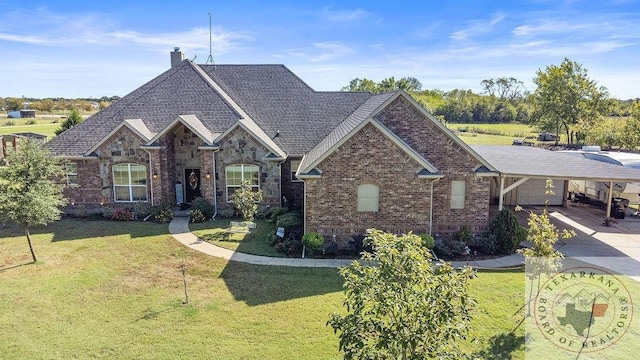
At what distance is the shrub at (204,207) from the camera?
22734mm

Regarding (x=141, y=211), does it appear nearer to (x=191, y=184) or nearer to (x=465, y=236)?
(x=191, y=184)

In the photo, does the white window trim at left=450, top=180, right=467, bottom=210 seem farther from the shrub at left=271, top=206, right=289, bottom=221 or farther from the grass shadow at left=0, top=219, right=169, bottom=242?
the grass shadow at left=0, top=219, right=169, bottom=242

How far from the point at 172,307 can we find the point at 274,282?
3.47 m

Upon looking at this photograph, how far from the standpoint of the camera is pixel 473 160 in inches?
746

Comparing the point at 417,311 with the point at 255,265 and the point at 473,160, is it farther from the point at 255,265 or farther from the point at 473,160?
the point at 473,160

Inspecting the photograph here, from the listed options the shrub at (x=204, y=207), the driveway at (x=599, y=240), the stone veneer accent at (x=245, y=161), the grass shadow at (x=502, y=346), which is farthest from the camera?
the stone veneer accent at (x=245, y=161)

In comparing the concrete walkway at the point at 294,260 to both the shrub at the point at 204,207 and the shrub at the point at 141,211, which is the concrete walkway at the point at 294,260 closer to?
the shrub at the point at 204,207

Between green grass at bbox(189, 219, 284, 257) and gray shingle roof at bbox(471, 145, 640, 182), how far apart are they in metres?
11.3

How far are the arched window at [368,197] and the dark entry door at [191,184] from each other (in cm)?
1139

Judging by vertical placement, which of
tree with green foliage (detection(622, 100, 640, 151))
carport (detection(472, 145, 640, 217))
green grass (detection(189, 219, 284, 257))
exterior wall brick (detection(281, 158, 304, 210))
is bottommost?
green grass (detection(189, 219, 284, 257))

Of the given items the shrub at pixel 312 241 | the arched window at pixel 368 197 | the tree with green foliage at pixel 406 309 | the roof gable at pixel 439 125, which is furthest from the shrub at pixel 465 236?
the tree with green foliage at pixel 406 309

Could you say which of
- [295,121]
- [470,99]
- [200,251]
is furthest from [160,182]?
[470,99]

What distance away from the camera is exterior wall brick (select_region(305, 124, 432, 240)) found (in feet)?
58.4

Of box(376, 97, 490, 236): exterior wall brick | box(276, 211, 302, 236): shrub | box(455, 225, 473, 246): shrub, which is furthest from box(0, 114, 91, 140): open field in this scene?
box(455, 225, 473, 246): shrub
